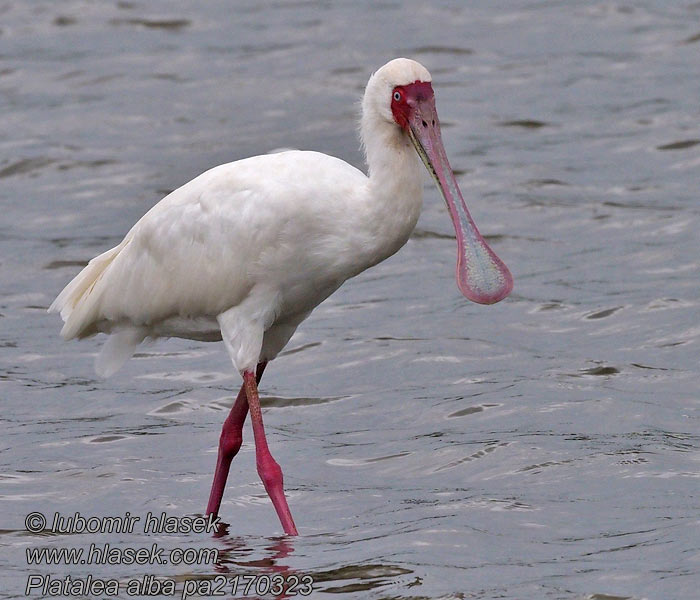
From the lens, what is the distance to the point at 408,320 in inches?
602

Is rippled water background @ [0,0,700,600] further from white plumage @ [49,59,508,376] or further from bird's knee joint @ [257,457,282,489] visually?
white plumage @ [49,59,508,376]

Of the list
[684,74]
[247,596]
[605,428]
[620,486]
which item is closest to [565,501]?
[620,486]

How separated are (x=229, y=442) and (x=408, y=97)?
2911mm

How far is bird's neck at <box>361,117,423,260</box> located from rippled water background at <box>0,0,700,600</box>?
1.91 meters

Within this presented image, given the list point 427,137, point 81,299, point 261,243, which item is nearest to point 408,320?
point 81,299

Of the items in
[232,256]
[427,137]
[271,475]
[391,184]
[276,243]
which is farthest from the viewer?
[271,475]

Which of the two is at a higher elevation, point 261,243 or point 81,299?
point 261,243

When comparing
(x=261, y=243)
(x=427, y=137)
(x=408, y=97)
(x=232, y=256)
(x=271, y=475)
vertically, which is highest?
(x=408, y=97)

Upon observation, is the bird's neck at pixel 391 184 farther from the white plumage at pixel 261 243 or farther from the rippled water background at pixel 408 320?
the rippled water background at pixel 408 320

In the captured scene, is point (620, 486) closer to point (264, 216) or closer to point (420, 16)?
point (264, 216)

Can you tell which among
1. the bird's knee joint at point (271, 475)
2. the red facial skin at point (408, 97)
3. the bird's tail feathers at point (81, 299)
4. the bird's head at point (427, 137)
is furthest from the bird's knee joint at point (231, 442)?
the red facial skin at point (408, 97)

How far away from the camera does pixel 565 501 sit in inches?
421

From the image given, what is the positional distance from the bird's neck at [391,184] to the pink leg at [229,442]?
173cm

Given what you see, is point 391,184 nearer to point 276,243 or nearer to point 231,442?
point 276,243
